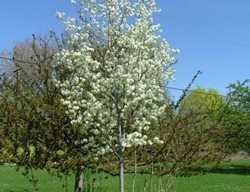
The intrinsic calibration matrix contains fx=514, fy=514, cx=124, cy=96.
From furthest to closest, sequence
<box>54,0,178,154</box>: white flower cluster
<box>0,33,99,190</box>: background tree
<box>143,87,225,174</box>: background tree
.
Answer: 1. <box>0,33,99,190</box>: background tree
2. <box>143,87,225,174</box>: background tree
3. <box>54,0,178,154</box>: white flower cluster

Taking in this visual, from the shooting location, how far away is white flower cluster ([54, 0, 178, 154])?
672cm

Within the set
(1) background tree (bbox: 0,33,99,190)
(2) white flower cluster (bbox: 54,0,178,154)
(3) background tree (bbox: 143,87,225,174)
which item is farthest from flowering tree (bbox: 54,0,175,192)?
(1) background tree (bbox: 0,33,99,190)

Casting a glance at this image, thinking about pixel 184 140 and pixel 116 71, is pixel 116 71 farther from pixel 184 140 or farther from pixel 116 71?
pixel 184 140

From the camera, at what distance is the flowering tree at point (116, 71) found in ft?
22.1

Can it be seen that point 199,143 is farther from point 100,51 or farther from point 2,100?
point 2,100

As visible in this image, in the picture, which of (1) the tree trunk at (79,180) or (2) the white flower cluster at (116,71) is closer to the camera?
(2) the white flower cluster at (116,71)

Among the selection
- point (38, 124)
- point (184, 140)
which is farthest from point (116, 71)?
point (38, 124)

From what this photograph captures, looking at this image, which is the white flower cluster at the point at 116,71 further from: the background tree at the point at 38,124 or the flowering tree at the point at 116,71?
the background tree at the point at 38,124

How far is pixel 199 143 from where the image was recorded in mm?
8516

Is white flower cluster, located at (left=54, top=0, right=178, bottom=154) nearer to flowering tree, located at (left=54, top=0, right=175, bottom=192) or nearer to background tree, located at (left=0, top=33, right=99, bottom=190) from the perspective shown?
flowering tree, located at (left=54, top=0, right=175, bottom=192)

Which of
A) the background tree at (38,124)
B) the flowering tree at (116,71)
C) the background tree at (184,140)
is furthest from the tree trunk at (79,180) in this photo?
the flowering tree at (116,71)

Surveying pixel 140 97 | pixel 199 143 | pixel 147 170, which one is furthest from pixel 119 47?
pixel 147 170

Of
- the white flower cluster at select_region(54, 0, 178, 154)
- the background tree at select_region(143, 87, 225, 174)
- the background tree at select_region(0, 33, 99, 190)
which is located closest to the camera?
the white flower cluster at select_region(54, 0, 178, 154)

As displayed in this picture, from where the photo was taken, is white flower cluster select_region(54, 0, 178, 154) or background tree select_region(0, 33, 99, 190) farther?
background tree select_region(0, 33, 99, 190)
